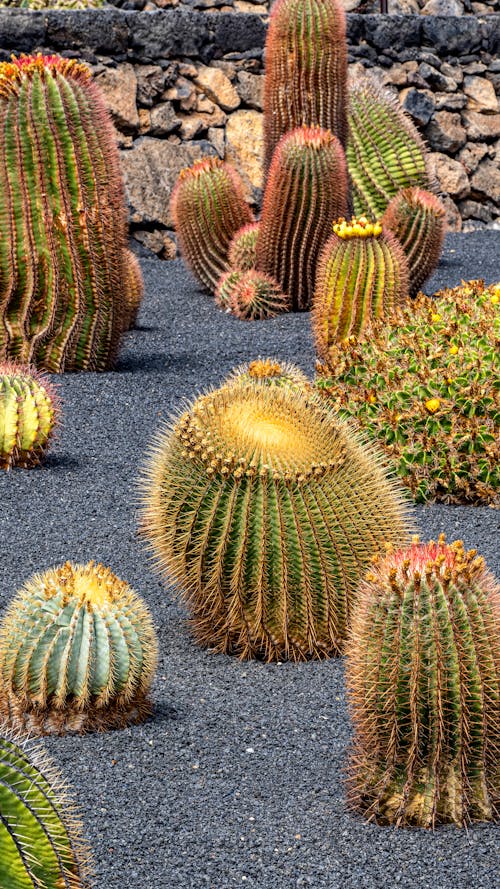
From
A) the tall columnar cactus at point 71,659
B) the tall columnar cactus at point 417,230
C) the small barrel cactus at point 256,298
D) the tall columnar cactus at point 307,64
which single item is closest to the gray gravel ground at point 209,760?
the tall columnar cactus at point 71,659

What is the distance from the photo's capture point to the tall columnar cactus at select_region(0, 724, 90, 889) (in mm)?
2137

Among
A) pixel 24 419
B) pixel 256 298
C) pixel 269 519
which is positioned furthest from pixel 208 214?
pixel 269 519

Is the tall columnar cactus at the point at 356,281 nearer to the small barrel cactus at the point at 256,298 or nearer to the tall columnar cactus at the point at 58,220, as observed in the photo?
the tall columnar cactus at the point at 58,220

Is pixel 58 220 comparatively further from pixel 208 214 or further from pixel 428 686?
pixel 428 686

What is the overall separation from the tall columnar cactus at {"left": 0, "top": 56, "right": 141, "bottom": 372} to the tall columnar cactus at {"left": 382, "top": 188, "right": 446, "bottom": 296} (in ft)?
8.00

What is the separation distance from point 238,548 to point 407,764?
1041 mm

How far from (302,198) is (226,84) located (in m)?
3.87

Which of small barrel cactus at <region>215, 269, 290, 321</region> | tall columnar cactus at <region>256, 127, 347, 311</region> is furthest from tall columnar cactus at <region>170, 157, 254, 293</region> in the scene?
tall columnar cactus at <region>256, 127, 347, 311</region>

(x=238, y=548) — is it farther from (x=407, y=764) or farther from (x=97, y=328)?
(x=97, y=328)

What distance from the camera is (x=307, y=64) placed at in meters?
9.17

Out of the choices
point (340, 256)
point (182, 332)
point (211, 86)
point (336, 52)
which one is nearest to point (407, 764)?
point (340, 256)

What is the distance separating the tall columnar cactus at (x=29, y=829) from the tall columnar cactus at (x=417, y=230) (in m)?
6.96

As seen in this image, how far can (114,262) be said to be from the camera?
712cm

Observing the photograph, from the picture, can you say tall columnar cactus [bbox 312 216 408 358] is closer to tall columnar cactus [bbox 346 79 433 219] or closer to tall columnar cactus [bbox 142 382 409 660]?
tall columnar cactus [bbox 142 382 409 660]
